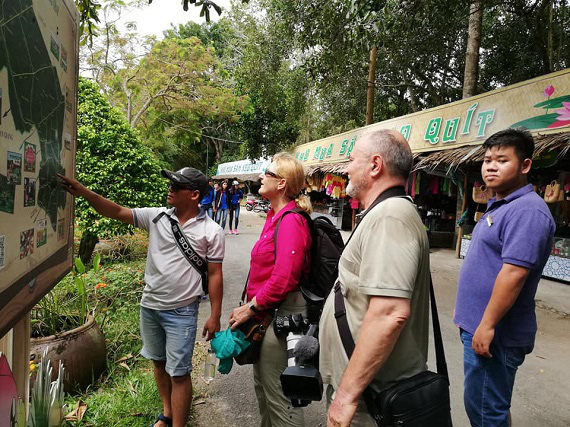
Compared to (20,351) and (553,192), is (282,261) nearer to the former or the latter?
(20,351)

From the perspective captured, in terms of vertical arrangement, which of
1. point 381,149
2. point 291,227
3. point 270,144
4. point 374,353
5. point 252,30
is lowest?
point 374,353

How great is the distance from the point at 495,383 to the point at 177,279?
5.88 feet

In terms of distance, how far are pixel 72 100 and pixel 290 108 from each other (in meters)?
16.4

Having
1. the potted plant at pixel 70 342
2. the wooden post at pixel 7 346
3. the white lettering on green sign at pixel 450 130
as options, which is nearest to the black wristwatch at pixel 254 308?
the wooden post at pixel 7 346

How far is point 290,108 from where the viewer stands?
57.5 feet

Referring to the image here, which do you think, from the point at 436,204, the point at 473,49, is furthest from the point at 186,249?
the point at 436,204

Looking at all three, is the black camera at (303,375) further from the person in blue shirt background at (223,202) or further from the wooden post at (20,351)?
the person in blue shirt background at (223,202)

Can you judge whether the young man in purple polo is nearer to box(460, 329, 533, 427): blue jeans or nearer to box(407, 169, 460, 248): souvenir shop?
box(460, 329, 533, 427): blue jeans

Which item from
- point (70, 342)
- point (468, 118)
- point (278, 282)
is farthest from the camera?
point (468, 118)

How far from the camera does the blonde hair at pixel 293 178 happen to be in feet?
7.20

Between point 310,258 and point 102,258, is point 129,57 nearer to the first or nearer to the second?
point 102,258

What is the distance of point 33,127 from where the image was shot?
128 cm

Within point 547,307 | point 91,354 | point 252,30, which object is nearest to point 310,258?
point 91,354

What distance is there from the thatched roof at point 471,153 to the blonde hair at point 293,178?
470 centimetres
